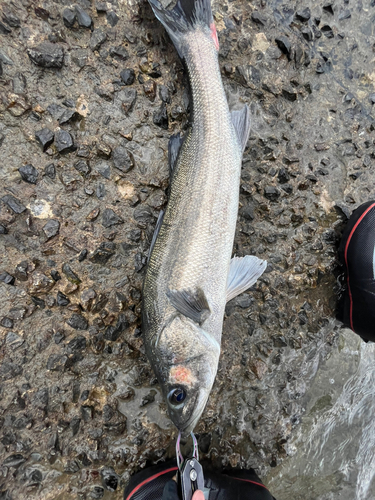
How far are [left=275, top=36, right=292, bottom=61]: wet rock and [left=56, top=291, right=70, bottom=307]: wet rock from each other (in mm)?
3315

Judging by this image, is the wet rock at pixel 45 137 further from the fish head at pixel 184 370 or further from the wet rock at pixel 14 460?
the wet rock at pixel 14 460

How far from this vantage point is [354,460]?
3.52 meters

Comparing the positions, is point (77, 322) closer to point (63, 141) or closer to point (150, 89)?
point (63, 141)

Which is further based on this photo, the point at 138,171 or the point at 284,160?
the point at 284,160

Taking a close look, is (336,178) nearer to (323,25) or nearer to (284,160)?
(284,160)

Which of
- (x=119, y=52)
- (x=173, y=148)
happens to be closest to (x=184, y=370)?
(x=173, y=148)

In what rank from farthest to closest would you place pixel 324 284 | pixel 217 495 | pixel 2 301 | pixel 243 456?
pixel 324 284 → pixel 243 456 → pixel 217 495 → pixel 2 301

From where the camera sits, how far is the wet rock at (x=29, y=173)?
8.83 feet

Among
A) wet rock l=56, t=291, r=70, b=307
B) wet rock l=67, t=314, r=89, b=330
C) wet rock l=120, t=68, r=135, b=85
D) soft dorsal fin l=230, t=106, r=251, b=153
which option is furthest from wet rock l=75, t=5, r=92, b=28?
wet rock l=67, t=314, r=89, b=330

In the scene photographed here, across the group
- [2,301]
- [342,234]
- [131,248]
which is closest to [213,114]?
[131,248]

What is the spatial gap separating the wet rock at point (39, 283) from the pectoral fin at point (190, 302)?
1099 mm

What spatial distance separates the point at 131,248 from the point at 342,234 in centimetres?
230

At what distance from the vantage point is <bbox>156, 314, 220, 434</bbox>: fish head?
2.35 m

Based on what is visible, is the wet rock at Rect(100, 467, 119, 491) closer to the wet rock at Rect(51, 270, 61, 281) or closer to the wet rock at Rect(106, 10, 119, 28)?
the wet rock at Rect(51, 270, 61, 281)
